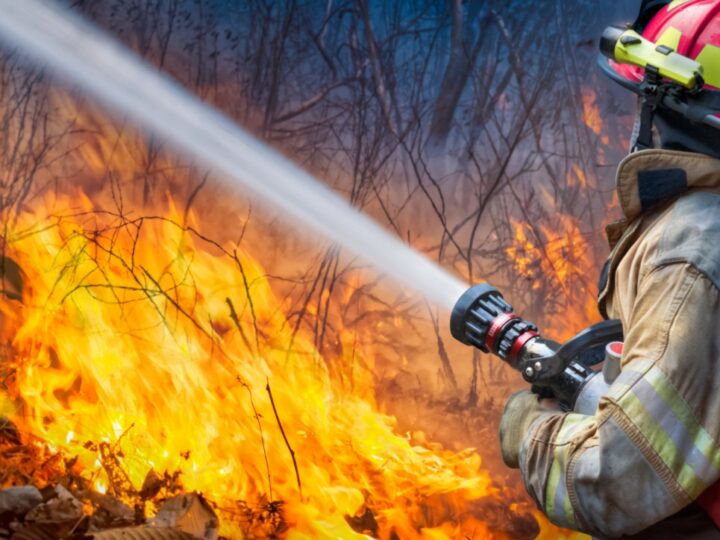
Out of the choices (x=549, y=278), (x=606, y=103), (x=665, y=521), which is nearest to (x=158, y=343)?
(x=549, y=278)

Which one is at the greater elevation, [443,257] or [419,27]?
[419,27]

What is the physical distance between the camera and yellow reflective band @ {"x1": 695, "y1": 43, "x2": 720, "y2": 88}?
2.20 metres

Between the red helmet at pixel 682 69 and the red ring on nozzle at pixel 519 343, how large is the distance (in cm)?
61

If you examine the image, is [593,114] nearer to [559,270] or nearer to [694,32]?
[559,270]

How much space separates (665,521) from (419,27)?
288cm

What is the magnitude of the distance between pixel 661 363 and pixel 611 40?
91cm

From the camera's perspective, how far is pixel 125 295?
467 centimetres

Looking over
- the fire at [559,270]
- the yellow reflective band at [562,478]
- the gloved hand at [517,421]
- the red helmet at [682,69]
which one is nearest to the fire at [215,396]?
the fire at [559,270]

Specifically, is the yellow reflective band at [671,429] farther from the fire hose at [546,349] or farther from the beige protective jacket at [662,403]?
the fire hose at [546,349]

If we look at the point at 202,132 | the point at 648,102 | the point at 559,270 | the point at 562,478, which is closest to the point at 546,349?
the point at 562,478

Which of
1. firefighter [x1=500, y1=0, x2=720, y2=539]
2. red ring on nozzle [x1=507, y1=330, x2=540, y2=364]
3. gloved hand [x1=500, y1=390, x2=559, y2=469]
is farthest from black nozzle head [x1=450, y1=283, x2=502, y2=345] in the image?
firefighter [x1=500, y1=0, x2=720, y2=539]

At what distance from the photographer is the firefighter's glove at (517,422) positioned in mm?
2411

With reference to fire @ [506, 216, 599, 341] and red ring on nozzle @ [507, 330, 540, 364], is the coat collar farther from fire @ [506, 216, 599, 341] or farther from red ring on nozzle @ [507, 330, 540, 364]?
fire @ [506, 216, 599, 341]

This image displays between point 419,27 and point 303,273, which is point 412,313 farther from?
point 419,27
